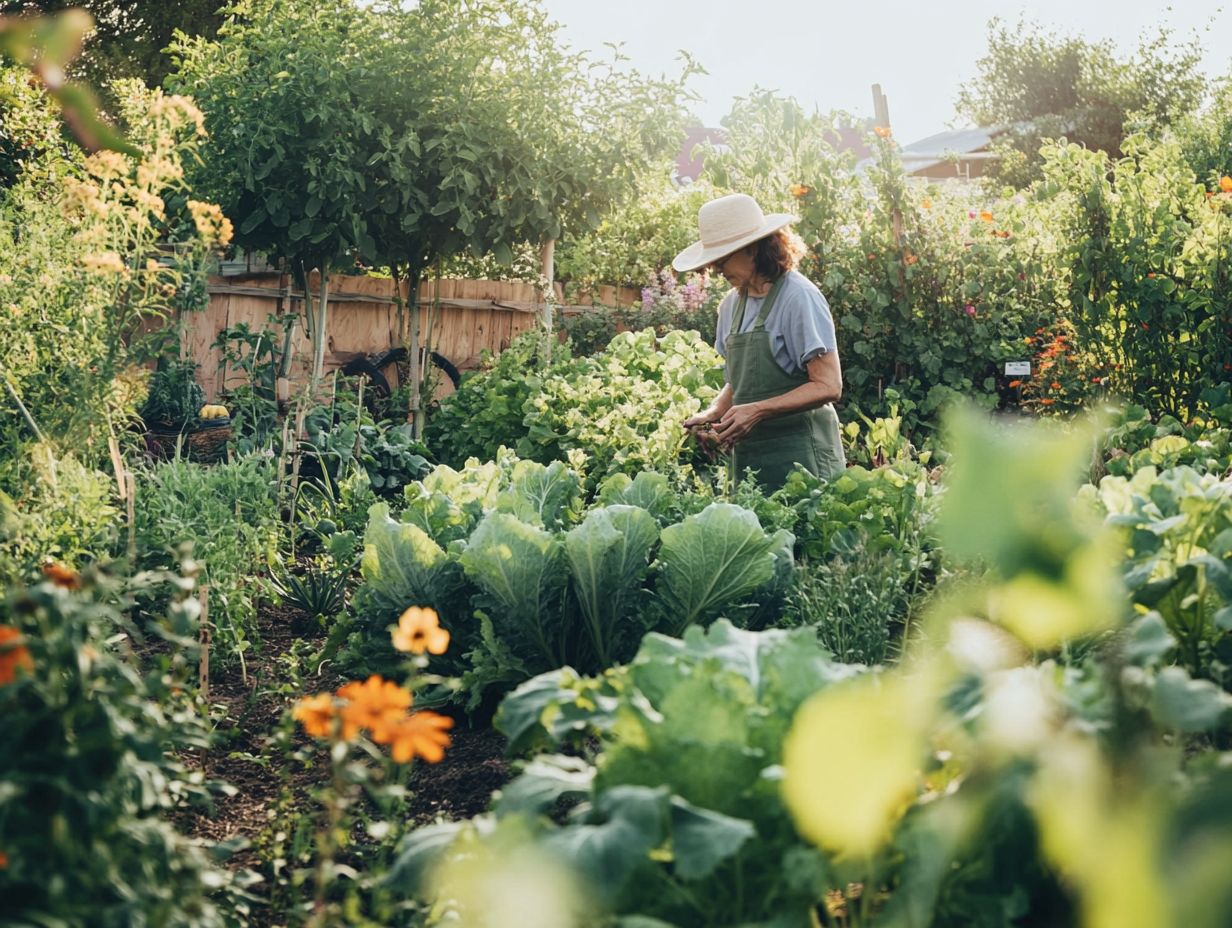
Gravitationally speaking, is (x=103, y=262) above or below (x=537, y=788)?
above

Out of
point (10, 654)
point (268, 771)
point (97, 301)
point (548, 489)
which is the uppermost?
point (97, 301)

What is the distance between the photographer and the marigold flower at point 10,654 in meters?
1.21

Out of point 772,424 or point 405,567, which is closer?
point 405,567

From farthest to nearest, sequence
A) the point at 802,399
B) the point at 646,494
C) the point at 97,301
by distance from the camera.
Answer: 1. the point at 802,399
2. the point at 646,494
3. the point at 97,301

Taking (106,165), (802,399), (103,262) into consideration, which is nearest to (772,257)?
(802,399)

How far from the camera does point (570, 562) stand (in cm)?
325

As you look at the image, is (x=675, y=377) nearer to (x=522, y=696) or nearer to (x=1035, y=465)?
(x=522, y=696)

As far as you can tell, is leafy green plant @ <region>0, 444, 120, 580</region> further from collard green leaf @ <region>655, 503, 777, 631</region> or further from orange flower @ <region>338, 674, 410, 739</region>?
collard green leaf @ <region>655, 503, 777, 631</region>

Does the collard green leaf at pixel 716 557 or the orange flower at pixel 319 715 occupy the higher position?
the orange flower at pixel 319 715

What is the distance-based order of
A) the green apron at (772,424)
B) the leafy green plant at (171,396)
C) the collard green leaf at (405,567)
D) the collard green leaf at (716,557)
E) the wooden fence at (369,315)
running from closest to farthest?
the collard green leaf at (716,557), the collard green leaf at (405,567), the green apron at (772,424), the leafy green plant at (171,396), the wooden fence at (369,315)

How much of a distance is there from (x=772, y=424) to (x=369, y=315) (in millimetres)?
5532

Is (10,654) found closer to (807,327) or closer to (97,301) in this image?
(97,301)

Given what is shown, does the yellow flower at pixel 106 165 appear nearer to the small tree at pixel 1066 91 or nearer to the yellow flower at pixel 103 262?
the yellow flower at pixel 103 262

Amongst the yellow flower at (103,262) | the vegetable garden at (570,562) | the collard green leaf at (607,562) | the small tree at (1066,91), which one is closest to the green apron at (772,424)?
the vegetable garden at (570,562)
